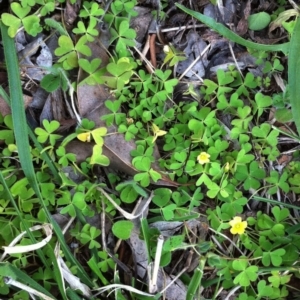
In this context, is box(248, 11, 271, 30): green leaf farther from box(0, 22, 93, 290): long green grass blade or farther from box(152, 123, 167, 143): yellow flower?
box(0, 22, 93, 290): long green grass blade

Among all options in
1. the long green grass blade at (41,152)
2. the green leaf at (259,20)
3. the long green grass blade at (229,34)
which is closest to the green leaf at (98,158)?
the long green grass blade at (41,152)

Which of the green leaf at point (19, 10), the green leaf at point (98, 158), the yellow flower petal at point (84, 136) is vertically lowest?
the green leaf at point (98, 158)

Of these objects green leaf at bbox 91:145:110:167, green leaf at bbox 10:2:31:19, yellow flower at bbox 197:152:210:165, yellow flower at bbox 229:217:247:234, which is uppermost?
green leaf at bbox 10:2:31:19

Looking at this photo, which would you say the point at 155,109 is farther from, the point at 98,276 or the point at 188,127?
the point at 98,276

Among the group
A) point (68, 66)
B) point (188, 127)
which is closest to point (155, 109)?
point (188, 127)

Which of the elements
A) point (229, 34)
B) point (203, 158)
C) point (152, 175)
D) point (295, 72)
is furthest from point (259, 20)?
point (152, 175)

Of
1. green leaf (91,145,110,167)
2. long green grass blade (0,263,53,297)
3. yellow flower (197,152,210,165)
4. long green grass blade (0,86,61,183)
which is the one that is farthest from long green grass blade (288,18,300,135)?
long green grass blade (0,263,53,297)

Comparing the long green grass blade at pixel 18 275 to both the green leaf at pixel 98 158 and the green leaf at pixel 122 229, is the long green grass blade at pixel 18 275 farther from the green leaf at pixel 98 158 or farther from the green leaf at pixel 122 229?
the green leaf at pixel 98 158
